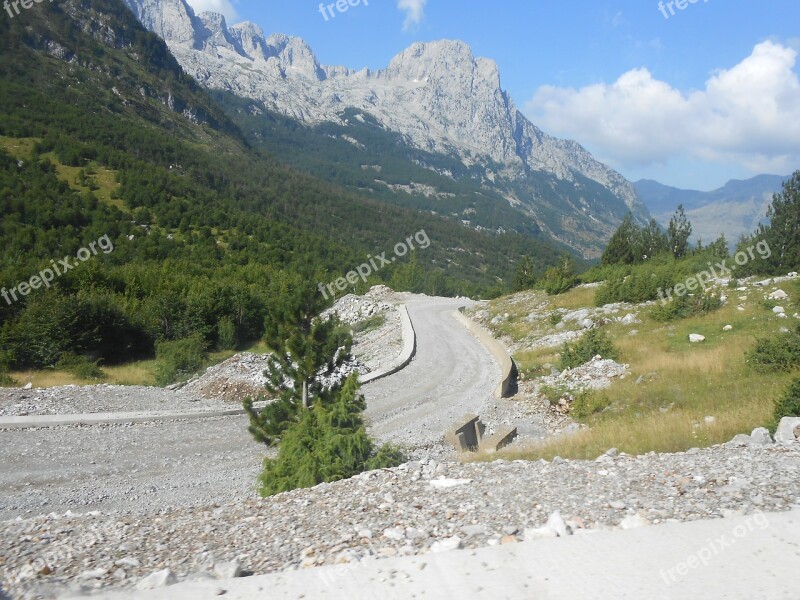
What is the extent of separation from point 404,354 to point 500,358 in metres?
4.77

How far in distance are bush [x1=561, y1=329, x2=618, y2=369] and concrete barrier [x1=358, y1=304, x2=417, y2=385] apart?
7.37 metres

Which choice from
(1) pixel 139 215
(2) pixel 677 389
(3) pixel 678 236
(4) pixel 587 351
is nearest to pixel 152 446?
(2) pixel 677 389

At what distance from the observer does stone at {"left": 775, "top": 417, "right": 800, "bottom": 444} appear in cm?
813

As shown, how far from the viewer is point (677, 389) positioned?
550 inches

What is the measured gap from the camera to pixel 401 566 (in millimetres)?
4496

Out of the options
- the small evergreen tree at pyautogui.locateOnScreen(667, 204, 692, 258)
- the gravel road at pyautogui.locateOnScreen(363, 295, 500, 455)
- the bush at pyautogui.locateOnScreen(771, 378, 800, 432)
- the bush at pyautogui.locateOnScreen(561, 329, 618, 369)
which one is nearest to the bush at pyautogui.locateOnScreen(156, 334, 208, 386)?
the gravel road at pyautogui.locateOnScreen(363, 295, 500, 455)

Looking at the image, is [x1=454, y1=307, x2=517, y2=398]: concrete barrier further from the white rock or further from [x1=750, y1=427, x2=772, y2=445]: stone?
the white rock

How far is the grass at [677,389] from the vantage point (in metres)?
9.45

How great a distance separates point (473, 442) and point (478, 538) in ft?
29.4

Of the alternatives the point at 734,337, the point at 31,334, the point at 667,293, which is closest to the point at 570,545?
the point at 734,337

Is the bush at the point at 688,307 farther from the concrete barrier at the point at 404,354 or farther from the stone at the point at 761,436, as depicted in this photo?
the stone at the point at 761,436

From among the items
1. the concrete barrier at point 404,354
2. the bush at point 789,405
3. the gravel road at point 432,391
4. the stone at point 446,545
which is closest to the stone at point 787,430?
the bush at point 789,405

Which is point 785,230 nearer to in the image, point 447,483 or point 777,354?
point 777,354

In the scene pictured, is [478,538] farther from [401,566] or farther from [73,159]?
[73,159]
